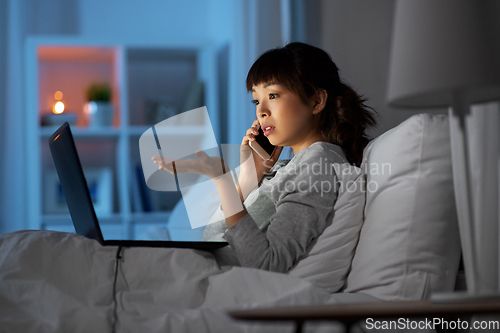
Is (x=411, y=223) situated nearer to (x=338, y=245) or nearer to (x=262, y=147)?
(x=338, y=245)

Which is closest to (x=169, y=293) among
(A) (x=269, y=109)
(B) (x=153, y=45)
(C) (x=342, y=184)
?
(C) (x=342, y=184)

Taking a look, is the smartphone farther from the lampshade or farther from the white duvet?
the lampshade

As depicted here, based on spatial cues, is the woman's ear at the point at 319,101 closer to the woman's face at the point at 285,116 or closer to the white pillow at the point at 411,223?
the woman's face at the point at 285,116

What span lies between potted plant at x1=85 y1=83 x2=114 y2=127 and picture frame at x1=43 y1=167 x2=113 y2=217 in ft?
0.98

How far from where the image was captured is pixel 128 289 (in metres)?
0.86

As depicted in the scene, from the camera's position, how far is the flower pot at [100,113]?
8.91 ft

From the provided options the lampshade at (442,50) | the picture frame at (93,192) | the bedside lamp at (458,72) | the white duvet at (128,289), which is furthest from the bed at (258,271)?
the picture frame at (93,192)

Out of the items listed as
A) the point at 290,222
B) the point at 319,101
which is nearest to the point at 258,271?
the point at 290,222

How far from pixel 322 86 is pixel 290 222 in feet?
1.45

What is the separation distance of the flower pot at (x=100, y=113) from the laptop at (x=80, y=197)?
165 cm

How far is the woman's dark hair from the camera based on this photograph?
1233mm

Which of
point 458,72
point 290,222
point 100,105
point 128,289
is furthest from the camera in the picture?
point 100,105

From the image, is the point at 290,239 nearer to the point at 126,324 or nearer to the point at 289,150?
the point at 126,324

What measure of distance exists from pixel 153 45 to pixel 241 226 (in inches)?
80.7
